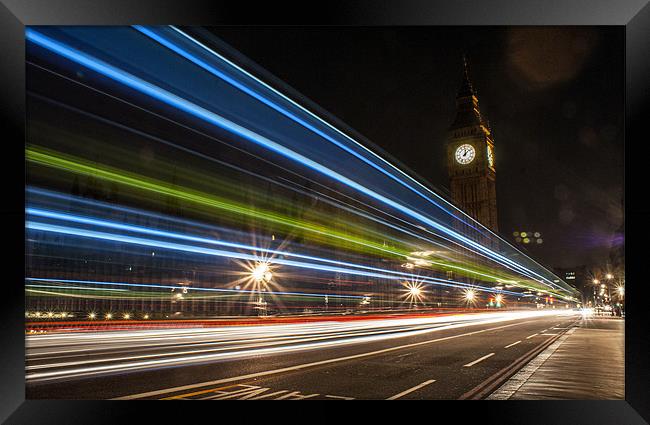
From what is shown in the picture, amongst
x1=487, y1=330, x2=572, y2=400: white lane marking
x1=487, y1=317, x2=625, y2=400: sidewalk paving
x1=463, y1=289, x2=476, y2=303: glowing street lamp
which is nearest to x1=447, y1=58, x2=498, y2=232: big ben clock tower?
x1=463, y1=289, x2=476, y2=303: glowing street lamp

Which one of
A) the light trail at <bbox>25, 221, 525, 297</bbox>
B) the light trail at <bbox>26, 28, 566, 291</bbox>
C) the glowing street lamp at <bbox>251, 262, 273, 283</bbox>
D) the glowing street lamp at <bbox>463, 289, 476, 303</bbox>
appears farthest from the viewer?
the glowing street lamp at <bbox>463, 289, 476, 303</bbox>

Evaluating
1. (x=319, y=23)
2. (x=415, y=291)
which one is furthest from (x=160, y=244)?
(x=415, y=291)

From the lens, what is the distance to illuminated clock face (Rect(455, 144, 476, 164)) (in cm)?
9412

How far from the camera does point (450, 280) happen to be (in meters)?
49.3

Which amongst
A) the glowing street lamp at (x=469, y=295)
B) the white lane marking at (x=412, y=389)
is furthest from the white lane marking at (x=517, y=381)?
the glowing street lamp at (x=469, y=295)

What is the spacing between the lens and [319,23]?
24.7 feet

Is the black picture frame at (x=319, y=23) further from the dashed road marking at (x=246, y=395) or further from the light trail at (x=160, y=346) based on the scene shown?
the light trail at (x=160, y=346)

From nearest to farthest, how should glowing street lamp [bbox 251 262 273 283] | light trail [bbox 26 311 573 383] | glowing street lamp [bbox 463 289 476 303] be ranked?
light trail [bbox 26 311 573 383], glowing street lamp [bbox 251 262 273 283], glowing street lamp [bbox 463 289 476 303]

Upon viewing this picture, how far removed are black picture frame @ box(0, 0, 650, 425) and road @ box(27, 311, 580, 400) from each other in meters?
0.88

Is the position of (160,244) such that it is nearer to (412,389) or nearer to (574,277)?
(412,389)

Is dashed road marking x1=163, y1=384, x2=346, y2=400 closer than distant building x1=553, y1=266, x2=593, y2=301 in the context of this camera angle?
Yes

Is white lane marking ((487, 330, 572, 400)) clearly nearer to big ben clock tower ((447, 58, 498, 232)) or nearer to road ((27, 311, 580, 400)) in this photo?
road ((27, 311, 580, 400))

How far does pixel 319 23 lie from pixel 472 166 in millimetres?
90984
